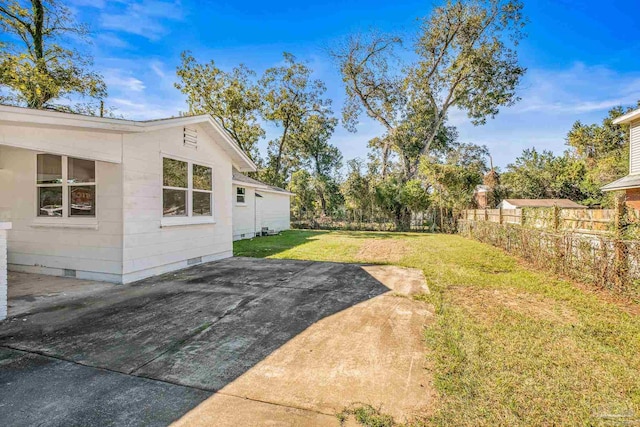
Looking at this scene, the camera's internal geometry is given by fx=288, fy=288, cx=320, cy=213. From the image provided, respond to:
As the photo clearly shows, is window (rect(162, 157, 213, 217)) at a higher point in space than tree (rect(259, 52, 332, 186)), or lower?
lower

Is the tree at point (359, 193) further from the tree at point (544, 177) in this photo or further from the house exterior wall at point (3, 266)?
the tree at point (544, 177)

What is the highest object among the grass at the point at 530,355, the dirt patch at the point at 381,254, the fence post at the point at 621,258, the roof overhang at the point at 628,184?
the roof overhang at the point at 628,184

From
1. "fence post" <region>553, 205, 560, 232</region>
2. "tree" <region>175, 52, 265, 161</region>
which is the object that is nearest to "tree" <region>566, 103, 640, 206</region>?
"fence post" <region>553, 205, 560, 232</region>

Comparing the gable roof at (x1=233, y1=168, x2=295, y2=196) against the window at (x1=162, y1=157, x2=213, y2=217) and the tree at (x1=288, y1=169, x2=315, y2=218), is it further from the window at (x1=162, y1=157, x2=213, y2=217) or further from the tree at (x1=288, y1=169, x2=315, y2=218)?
the window at (x1=162, y1=157, x2=213, y2=217)

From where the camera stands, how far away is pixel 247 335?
3.45 m

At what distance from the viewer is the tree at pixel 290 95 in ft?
80.0

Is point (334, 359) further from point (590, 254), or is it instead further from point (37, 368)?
point (590, 254)

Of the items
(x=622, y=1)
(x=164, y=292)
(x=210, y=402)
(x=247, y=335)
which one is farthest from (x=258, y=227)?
(x=622, y=1)

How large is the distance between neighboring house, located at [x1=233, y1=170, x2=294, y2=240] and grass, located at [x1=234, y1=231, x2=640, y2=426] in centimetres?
1034

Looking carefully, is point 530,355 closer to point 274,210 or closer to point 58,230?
point 58,230

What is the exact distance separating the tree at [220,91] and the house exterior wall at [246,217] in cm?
1304

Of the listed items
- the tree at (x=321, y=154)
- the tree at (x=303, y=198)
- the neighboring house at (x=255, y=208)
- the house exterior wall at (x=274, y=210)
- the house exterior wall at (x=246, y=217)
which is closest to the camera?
the house exterior wall at (x=246, y=217)

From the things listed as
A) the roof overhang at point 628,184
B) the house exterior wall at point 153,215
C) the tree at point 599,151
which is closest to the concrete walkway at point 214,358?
the house exterior wall at point 153,215

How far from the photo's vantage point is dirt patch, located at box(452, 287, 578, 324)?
3994mm
